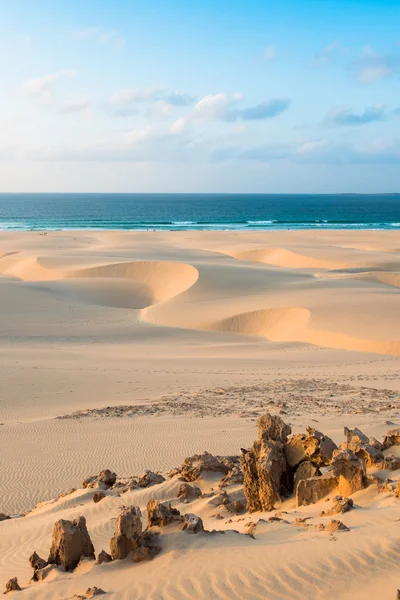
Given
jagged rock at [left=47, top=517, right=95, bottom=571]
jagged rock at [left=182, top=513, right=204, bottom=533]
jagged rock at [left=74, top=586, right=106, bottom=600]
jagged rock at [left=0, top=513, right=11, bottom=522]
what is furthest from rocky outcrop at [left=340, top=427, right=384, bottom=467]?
jagged rock at [left=0, top=513, right=11, bottom=522]

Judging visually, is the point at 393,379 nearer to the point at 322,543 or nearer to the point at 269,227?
the point at 322,543

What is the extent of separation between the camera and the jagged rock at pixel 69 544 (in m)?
5.41

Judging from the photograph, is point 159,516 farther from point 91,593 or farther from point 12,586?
point 12,586

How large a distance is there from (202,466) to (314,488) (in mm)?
1952

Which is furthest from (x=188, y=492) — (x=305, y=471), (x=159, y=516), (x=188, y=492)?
(x=159, y=516)

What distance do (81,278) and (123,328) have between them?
32.8ft

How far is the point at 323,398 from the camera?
13109 millimetres

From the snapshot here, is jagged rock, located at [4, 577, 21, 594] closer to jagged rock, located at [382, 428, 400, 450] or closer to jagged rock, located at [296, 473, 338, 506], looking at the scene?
jagged rock, located at [296, 473, 338, 506]

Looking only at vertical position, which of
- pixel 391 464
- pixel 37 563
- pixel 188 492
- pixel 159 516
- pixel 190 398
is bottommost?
pixel 190 398

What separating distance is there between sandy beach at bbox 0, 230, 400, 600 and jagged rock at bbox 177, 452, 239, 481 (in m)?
0.16

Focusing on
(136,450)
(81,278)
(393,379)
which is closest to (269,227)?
(81,278)

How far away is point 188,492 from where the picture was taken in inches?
297

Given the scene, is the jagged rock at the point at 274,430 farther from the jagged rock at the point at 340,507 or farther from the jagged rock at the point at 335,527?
the jagged rock at the point at 335,527

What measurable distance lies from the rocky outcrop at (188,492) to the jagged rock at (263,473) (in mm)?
894
